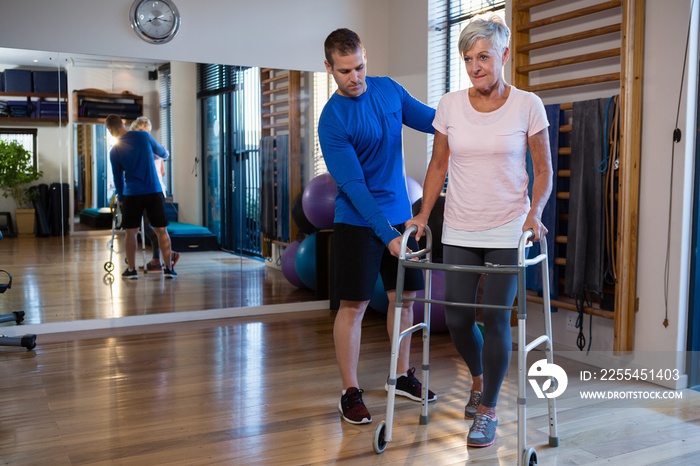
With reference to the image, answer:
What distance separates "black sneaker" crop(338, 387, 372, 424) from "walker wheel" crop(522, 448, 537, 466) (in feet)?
2.32

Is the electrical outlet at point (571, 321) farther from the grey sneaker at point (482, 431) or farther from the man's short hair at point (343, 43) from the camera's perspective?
the man's short hair at point (343, 43)

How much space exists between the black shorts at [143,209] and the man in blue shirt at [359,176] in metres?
2.24

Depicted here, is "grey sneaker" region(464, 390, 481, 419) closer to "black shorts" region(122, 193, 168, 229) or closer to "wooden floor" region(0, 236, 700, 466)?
"wooden floor" region(0, 236, 700, 466)

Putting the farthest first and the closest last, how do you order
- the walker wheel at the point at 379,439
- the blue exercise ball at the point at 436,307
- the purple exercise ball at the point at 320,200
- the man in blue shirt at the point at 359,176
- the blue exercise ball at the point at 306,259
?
the blue exercise ball at the point at 306,259 → the purple exercise ball at the point at 320,200 → the blue exercise ball at the point at 436,307 → the man in blue shirt at the point at 359,176 → the walker wheel at the point at 379,439

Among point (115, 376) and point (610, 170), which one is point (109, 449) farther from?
point (610, 170)

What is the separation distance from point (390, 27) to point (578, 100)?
6.61 ft

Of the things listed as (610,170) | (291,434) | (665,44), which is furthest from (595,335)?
(291,434)

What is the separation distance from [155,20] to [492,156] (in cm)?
299

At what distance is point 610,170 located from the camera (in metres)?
3.43

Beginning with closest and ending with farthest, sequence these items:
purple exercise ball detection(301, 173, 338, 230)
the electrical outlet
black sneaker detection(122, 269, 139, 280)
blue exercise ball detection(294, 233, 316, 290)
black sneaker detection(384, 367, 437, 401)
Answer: black sneaker detection(384, 367, 437, 401) < the electrical outlet < black sneaker detection(122, 269, 139, 280) < purple exercise ball detection(301, 173, 338, 230) < blue exercise ball detection(294, 233, 316, 290)

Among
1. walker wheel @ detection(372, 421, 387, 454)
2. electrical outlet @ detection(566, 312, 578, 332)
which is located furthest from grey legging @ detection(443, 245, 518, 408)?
electrical outlet @ detection(566, 312, 578, 332)

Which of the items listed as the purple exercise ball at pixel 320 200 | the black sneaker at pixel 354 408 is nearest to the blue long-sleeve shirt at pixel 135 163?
the purple exercise ball at pixel 320 200

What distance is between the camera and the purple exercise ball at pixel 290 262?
5.11 metres

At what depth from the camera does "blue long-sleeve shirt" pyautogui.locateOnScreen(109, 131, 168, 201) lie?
178 inches
